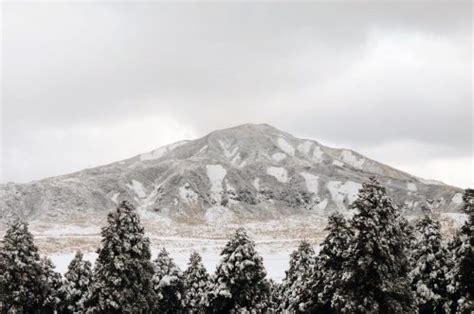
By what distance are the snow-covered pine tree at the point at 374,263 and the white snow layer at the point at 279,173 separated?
120144mm

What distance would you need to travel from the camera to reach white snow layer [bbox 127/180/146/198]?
425 ft

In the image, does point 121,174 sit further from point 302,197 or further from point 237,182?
point 302,197

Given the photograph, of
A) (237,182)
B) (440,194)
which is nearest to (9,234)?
(237,182)

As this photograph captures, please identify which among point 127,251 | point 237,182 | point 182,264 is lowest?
point 182,264

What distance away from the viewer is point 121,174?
138875 mm

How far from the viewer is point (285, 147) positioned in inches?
7106

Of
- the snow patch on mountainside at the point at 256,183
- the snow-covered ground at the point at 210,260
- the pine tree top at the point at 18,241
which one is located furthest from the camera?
the snow patch on mountainside at the point at 256,183

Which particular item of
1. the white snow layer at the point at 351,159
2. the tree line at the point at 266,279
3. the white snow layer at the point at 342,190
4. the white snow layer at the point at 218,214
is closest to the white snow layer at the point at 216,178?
the white snow layer at the point at 218,214

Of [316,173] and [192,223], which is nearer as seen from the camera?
[192,223]

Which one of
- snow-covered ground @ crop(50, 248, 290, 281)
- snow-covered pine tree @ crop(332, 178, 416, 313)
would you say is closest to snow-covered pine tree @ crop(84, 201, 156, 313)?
snow-covered pine tree @ crop(332, 178, 416, 313)

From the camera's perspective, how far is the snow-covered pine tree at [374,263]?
64.8 ft

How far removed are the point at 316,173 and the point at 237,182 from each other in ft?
83.6

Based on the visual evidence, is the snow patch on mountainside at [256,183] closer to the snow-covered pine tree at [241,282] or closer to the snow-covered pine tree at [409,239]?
the snow-covered pine tree at [409,239]

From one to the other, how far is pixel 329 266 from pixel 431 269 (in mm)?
7085
